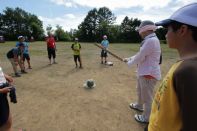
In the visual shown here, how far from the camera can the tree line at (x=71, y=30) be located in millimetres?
59750

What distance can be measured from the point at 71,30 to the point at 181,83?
7528 cm

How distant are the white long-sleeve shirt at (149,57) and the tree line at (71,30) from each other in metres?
51.0

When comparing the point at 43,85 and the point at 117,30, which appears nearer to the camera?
the point at 43,85

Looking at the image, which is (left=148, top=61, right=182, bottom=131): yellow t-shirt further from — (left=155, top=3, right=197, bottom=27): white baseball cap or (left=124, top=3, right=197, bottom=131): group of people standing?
(left=155, top=3, right=197, bottom=27): white baseball cap

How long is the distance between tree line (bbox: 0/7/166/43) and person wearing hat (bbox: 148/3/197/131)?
54161 millimetres

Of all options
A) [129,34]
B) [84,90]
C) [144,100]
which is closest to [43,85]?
[84,90]

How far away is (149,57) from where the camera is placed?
459 centimetres

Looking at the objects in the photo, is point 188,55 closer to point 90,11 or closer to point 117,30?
point 117,30

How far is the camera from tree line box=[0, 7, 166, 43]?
59750 millimetres

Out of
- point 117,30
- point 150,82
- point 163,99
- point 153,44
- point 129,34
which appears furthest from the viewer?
point 117,30

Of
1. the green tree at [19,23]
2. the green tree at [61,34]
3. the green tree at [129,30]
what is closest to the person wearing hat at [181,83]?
the green tree at [129,30]

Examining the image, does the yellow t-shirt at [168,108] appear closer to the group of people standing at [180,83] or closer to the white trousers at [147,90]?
the group of people standing at [180,83]

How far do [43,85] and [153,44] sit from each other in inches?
203

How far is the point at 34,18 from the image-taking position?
7225 centimetres
